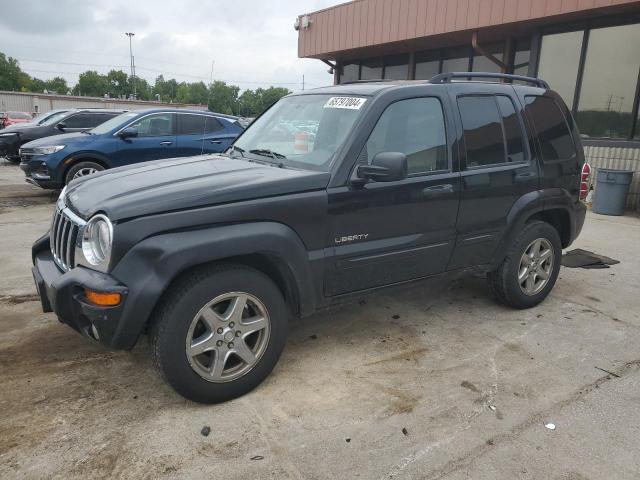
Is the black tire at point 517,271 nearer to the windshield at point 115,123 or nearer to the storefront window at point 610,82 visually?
the storefront window at point 610,82

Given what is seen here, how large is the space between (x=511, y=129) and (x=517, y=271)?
1.15m

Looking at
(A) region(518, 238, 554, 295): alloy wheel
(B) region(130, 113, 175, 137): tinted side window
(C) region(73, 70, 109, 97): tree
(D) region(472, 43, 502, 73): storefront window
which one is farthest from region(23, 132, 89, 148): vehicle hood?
(C) region(73, 70, 109, 97): tree

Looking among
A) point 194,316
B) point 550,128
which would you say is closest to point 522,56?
point 550,128

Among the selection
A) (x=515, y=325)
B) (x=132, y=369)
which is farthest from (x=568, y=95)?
(x=132, y=369)

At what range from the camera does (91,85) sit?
110 meters

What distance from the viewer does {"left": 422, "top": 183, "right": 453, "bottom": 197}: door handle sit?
11.3 feet

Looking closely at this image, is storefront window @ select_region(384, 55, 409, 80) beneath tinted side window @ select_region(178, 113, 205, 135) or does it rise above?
above

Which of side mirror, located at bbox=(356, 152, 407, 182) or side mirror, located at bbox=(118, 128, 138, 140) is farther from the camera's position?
side mirror, located at bbox=(118, 128, 138, 140)

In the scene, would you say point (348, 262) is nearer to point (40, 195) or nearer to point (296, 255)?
point (296, 255)

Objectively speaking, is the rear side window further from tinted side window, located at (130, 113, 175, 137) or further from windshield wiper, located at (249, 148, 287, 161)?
tinted side window, located at (130, 113, 175, 137)

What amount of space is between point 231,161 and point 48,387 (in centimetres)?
182

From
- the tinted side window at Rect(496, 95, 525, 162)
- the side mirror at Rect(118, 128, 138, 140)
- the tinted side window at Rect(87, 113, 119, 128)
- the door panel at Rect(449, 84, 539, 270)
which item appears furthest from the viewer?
the tinted side window at Rect(87, 113, 119, 128)

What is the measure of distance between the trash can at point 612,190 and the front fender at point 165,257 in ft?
27.1

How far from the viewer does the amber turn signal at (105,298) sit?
2.46m
